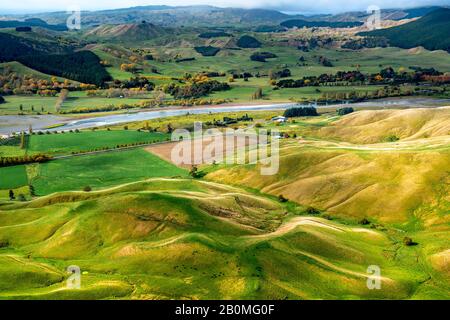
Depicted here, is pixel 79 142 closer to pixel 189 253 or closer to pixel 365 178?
pixel 365 178

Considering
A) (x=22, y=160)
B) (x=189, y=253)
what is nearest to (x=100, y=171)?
(x=22, y=160)

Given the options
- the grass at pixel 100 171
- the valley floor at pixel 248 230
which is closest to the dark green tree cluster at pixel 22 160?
the grass at pixel 100 171

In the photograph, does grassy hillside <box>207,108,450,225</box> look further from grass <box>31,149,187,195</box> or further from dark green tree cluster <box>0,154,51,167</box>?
dark green tree cluster <box>0,154,51,167</box>

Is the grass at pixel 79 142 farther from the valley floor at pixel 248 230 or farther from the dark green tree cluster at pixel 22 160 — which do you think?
the valley floor at pixel 248 230

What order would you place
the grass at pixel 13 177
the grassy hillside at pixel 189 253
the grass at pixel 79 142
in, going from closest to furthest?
1. the grassy hillside at pixel 189 253
2. the grass at pixel 13 177
3. the grass at pixel 79 142

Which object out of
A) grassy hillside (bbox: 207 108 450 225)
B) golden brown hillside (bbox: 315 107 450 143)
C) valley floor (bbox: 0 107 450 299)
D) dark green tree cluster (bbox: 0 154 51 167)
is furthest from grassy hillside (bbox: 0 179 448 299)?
golden brown hillside (bbox: 315 107 450 143)

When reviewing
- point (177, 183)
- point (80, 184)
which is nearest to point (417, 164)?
point (177, 183)
